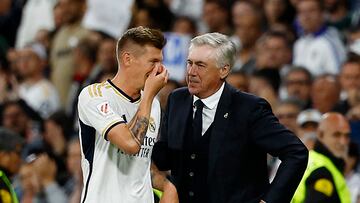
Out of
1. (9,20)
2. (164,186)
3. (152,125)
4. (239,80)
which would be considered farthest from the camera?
(9,20)

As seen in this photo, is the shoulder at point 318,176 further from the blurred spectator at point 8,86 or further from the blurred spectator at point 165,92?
the blurred spectator at point 8,86

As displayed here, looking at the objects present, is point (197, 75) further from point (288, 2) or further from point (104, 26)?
point (104, 26)

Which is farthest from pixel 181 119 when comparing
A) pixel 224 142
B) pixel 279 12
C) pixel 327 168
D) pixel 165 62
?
pixel 279 12

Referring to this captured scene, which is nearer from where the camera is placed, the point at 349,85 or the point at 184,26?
the point at 349,85

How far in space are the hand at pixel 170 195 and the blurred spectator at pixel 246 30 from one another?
20.5ft

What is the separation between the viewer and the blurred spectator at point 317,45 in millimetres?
12836

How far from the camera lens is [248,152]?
734 centimetres

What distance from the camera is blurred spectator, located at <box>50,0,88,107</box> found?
1486 centimetres

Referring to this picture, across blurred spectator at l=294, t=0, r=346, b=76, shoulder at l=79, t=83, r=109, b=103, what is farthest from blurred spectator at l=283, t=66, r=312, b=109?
shoulder at l=79, t=83, r=109, b=103

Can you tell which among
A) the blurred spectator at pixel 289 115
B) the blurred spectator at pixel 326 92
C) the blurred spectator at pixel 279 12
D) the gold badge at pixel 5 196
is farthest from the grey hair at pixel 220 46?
the blurred spectator at pixel 279 12

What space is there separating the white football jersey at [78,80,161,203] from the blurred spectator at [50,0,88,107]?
7678 mm

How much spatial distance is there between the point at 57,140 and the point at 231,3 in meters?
3.03

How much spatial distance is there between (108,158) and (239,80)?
19.1 ft

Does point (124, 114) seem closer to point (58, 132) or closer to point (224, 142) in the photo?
point (224, 142)
